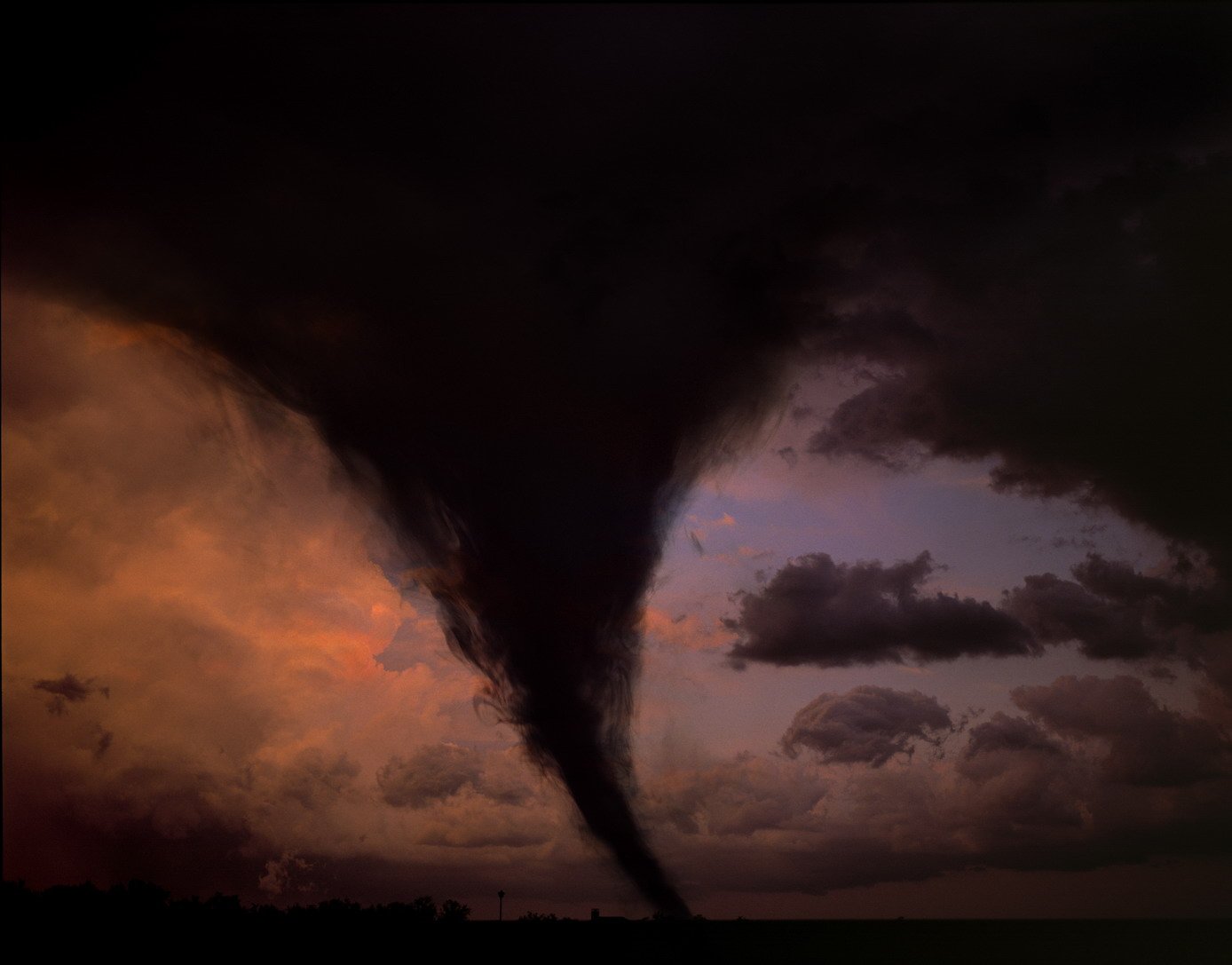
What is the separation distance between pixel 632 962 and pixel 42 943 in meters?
62.3

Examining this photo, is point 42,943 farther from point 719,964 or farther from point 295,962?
point 719,964

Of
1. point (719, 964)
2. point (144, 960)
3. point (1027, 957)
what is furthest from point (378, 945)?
point (1027, 957)

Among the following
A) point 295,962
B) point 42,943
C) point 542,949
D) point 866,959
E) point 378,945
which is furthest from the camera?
point 866,959

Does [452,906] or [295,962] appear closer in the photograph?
[295,962]

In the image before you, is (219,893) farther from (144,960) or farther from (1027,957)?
(1027,957)

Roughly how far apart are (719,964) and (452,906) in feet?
135

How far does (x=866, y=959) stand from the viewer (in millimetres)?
179750

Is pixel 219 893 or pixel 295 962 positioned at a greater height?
pixel 219 893

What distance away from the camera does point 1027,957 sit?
197 metres

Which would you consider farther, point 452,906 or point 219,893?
point 452,906

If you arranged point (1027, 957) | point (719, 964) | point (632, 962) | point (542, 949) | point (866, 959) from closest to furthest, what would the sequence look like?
point (632, 962)
point (542, 949)
point (719, 964)
point (866, 959)
point (1027, 957)

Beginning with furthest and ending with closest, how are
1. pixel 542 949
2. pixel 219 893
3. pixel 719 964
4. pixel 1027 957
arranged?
pixel 1027 957
pixel 719 964
pixel 542 949
pixel 219 893

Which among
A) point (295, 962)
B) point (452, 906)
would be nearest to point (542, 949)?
point (452, 906)

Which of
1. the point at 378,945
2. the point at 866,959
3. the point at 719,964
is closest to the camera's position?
the point at 378,945
